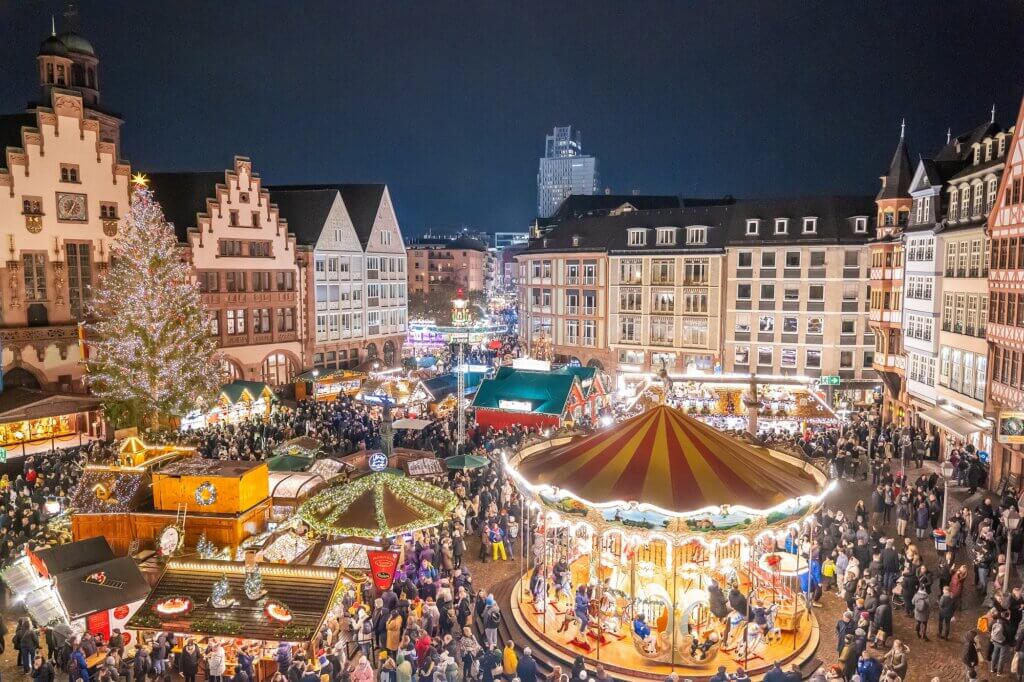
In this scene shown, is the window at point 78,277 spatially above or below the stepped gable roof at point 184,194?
below

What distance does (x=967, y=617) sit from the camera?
1661 centimetres

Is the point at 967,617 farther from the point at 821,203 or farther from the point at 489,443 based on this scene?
the point at 821,203

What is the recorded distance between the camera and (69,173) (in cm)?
3500

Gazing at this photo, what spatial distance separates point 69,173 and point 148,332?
10470mm

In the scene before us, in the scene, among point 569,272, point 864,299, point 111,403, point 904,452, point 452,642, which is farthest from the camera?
point 569,272

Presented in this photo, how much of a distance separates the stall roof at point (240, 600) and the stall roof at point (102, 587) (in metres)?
0.66

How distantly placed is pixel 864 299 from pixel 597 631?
33.9 m

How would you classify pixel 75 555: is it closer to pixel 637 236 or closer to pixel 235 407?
pixel 235 407

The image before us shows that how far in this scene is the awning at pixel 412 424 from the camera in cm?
3159

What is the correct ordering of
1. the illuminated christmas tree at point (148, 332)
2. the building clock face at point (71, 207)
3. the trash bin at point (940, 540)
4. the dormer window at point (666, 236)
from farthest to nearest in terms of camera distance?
1. the dormer window at point (666, 236)
2. the building clock face at point (71, 207)
3. the illuminated christmas tree at point (148, 332)
4. the trash bin at point (940, 540)

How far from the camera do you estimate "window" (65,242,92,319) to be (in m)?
35.2

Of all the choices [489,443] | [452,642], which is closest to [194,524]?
[452,642]

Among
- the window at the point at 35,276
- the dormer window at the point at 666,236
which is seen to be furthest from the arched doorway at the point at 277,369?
the dormer window at the point at 666,236

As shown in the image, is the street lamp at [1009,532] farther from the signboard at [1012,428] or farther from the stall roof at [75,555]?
the stall roof at [75,555]
